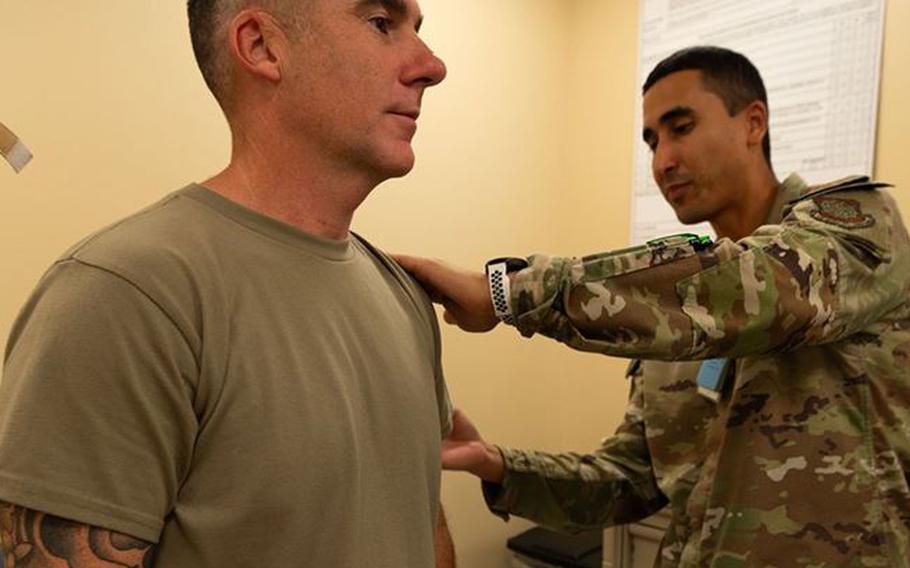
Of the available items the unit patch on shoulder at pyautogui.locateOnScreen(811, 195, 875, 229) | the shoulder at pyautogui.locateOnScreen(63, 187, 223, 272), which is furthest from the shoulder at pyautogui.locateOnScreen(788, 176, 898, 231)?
the shoulder at pyautogui.locateOnScreen(63, 187, 223, 272)

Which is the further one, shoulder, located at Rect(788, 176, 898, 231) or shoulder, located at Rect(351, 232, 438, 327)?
shoulder, located at Rect(788, 176, 898, 231)

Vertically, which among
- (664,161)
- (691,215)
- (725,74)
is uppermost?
(725,74)

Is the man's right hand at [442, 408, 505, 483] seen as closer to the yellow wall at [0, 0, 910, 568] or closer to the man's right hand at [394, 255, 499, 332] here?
the man's right hand at [394, 255, 499, 332]

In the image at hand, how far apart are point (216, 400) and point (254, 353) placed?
0.20 feet

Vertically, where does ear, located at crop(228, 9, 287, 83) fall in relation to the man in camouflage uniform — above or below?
above

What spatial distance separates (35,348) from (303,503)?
29 centimetres

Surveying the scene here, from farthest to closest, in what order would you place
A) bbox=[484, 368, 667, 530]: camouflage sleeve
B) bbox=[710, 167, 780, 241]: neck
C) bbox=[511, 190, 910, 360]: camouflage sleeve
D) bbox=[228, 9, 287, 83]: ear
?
1. bbox=[484, 368, 667, 530]: camouflage sleeve
2. bbox=[710, 167, 780, 241]: neck
3. bbox=[511, 190, 910, 360]: camouflage sleeve
4. bbox=[228, 9, 287, 83]: ear

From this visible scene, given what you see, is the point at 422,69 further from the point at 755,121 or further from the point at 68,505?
the point at 755,121

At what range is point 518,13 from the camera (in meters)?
2.39

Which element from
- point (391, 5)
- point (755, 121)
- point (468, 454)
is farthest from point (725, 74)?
point (468, 454)

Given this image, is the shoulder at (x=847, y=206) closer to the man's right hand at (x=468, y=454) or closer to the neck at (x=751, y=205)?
the neck at (x=751, y=205)

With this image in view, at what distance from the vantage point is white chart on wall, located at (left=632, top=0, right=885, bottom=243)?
6.08 ft

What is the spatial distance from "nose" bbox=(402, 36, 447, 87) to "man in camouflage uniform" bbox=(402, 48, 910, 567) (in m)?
0.29

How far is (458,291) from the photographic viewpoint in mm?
1018
